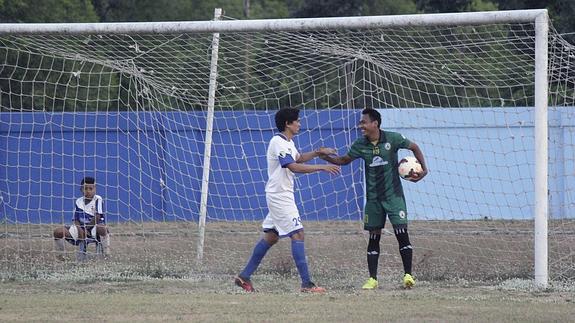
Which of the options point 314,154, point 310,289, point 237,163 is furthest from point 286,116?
point 237,163

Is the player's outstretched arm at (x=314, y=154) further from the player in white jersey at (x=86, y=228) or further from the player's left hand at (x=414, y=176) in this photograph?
the player in white jersey at (x=86, y=228)

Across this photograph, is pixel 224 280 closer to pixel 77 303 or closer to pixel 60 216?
pixel 77 303

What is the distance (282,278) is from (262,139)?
5874mm

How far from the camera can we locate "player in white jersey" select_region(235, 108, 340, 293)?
10.4 meters

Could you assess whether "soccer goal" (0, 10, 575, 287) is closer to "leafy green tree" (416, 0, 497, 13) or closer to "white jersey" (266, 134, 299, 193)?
"white jersey" (266, 134, 299, 193)

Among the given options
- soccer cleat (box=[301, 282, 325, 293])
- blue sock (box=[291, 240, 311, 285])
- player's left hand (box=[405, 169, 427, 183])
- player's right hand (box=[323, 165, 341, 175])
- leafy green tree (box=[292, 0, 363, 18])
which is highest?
leafy green tree (box=[292, 0, 363, 18])

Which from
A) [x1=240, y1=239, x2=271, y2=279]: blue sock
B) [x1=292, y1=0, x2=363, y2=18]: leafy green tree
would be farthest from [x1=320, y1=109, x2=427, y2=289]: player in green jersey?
[x1=292, y1=0, x2=363, y2=18]: leafy green tree

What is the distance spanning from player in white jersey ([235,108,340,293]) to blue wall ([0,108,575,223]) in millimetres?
5395

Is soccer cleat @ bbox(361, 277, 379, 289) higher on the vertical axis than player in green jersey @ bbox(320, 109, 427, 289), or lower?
lower

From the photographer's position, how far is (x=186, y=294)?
1038 cm

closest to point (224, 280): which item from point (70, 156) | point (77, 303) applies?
point (77, 303)

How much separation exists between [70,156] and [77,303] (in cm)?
788

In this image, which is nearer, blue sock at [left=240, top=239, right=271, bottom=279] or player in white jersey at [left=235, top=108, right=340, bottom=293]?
player in white jersey at [left=235, top=108, right=340, bottom=293]

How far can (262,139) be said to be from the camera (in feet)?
57.0
